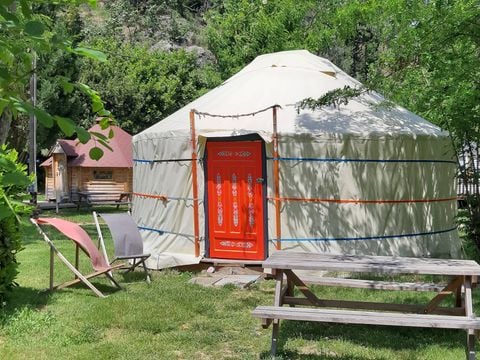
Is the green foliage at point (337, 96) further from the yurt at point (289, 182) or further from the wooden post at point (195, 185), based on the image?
the wooden post at point (195, 185)

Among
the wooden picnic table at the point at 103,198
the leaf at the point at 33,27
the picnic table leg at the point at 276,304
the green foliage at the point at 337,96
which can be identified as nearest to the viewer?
the leaf at the point at 33,27

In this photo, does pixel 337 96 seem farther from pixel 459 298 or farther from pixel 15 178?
pixel 15 178

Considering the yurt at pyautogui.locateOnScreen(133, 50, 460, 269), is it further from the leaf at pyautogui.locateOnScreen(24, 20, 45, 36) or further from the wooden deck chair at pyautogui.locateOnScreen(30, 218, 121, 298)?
the leaf at pyautogui.locateOnScreen(24, 20, 45, 36)

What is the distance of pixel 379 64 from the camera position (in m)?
9.47

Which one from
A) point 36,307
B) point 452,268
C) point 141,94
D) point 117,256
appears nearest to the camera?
point 452,268

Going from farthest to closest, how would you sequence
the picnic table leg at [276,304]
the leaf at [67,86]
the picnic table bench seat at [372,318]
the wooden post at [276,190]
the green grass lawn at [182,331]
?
the wooden post at [276,190]
the green grass lawn at [182,331]
the picnic table leg at [276,304]
the picnic table bench seat at [372,318]
the leaf at [67,86]

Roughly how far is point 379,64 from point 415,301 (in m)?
5.00

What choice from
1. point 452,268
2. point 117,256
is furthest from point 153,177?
point 452,268

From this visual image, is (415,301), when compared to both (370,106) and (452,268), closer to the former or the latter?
(452,268)

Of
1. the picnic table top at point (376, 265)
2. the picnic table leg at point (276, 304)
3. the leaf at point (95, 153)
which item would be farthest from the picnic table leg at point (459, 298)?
the leaf at point (95, 153)

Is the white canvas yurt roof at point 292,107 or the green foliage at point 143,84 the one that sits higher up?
the green foliage at point 143,84

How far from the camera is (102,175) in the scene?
19.5m

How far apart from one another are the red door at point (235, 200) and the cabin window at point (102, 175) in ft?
41.8

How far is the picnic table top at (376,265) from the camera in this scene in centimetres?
383
